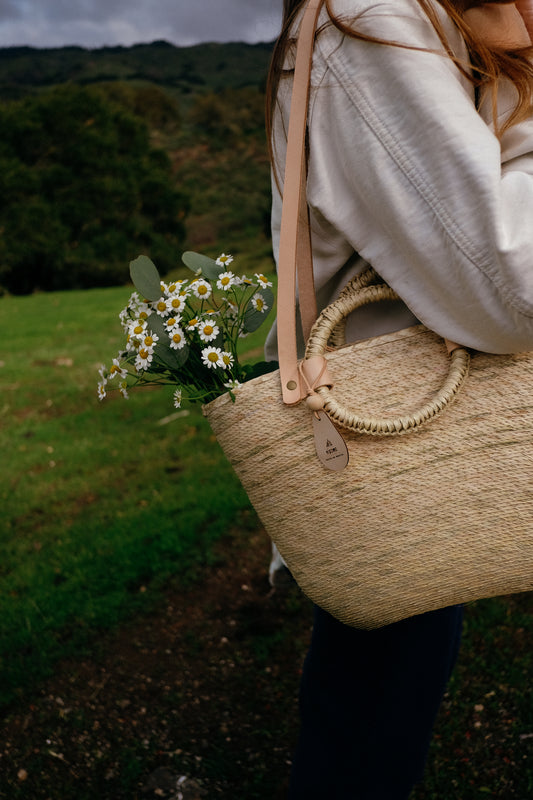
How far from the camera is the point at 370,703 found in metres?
1.43

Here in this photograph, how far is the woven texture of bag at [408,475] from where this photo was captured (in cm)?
111

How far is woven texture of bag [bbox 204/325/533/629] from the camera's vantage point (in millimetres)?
1111

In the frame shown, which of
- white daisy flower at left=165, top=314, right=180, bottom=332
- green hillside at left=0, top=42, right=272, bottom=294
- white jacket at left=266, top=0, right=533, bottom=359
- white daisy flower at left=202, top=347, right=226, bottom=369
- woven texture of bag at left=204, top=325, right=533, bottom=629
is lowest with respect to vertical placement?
green hillside at left=0, top=42, right=272, bottom=294

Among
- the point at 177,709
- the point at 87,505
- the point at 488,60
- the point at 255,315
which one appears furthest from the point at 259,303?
the point at 87,505

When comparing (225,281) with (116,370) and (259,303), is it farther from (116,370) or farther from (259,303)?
(116,370)

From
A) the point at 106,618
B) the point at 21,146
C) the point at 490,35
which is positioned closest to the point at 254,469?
the point at 490,35

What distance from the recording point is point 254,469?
120 cm

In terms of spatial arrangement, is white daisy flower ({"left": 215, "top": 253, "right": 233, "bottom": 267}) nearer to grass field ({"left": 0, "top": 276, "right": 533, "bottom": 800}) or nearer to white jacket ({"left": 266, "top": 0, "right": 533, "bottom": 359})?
white jacket ({"left": 266, "top": 0, "right": 533, "bottom": 359})

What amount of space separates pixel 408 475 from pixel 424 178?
49 centimetres

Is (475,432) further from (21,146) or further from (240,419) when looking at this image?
(21,146)

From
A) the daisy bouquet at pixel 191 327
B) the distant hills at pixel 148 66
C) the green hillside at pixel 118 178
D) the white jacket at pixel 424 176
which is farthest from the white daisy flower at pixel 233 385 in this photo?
the distant hills at pixel 148 66

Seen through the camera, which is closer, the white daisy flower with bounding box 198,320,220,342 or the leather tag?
the leather tag

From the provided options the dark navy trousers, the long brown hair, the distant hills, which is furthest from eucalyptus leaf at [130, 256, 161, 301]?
the distant hills

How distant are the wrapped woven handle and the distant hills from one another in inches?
1429
